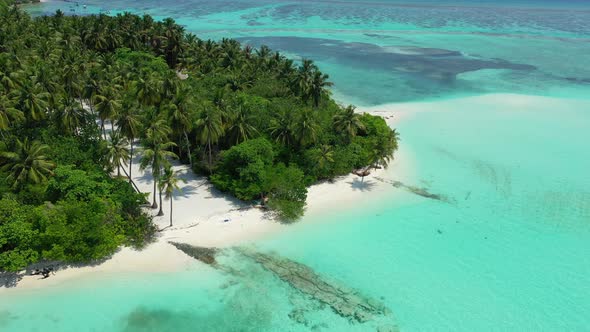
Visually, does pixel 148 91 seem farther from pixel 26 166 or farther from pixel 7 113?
pixel 26 166

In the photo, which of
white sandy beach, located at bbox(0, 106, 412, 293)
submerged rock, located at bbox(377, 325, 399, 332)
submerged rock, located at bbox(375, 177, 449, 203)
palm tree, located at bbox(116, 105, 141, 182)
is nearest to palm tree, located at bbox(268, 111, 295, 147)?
white sandy beach, located at bbox(0, 106, 412, 293)

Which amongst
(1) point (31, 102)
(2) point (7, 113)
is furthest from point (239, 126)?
(2) point (7, 113)

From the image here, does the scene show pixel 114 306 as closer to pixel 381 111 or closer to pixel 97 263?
pixel 97 263

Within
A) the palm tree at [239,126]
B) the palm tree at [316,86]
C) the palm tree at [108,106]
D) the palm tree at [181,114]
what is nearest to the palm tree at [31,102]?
the palm tree at [108,106]

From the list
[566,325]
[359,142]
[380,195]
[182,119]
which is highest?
[182,119]

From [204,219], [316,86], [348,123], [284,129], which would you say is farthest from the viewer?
[316,86]

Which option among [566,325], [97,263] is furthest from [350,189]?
[97,263]
